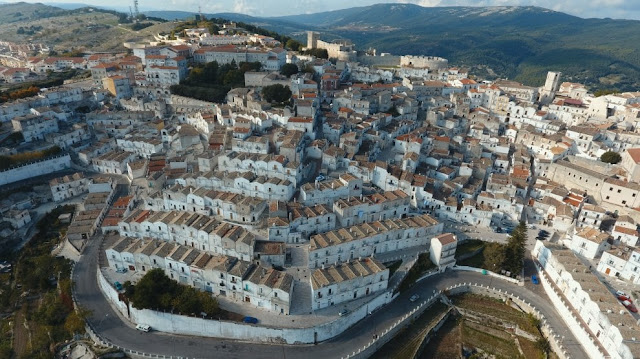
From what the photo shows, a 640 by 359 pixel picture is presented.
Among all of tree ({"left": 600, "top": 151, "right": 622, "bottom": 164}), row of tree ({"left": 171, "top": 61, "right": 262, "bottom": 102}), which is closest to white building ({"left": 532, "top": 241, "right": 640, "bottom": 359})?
tree ({"left": 600, "top": 151, "right": 622, "bottom": 164})

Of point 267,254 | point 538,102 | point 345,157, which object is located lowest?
point 267,254

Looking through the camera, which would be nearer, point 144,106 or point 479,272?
point 479,272

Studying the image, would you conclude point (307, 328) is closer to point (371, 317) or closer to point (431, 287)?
point (371, 317)

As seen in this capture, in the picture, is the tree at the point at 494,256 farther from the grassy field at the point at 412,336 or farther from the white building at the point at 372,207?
the white building at the point at 372,207

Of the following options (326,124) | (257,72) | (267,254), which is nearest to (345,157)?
(326,124)

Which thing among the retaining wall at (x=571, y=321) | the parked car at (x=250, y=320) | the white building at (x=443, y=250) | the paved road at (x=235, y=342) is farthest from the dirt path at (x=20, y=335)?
the retaining wall at (x=571, y=321)

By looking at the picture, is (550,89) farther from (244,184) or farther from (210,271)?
(210,271)

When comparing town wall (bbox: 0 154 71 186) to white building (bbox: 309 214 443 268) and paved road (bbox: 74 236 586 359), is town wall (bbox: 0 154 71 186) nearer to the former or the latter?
paved road (bbox: 74 236 586 359)
